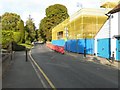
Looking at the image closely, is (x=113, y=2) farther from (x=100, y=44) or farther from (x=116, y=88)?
(x=116, y=88)

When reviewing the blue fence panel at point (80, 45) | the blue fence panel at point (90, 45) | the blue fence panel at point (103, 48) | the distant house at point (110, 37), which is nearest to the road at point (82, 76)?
the distant house at point (110, 37)

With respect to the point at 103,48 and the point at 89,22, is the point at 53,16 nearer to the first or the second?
the point at 89,22

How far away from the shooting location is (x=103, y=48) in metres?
34.8

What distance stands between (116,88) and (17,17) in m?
99.9

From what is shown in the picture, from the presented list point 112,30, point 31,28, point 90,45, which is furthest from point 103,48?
point 31,28

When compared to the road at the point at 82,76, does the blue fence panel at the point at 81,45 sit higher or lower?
higher

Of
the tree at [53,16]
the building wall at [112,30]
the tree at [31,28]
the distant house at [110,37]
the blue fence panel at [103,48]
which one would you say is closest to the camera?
the distant house at [110,37]

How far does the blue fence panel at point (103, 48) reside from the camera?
32.8 m

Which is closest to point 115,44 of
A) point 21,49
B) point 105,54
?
point 105,54

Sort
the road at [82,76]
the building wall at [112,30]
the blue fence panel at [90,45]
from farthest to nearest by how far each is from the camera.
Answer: the blue fence panel at [90,45] < the building wall at [112,30] < the road at [82,76]

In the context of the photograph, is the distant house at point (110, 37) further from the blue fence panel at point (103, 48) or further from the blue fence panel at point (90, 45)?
the blue fence panel at point (90, 45)

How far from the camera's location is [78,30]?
167ft

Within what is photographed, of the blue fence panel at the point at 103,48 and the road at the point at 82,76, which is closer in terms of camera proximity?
the road at the point at 82,76

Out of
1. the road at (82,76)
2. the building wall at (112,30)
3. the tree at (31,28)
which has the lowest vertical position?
the road at (82,76)
